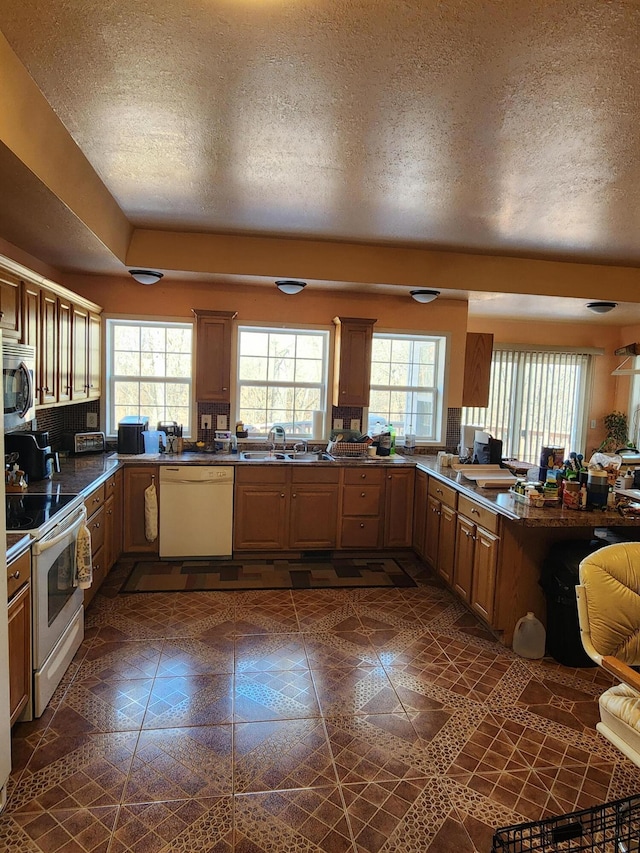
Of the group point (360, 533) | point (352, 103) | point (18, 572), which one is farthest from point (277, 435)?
point (352, 103)

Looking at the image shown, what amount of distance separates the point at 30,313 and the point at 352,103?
2.18m

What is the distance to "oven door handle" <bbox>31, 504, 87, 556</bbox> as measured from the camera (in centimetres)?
230

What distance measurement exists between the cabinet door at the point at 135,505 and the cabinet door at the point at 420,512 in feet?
7.38

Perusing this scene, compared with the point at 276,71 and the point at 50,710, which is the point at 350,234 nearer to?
the point at 276,71

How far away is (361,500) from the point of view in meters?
4.61

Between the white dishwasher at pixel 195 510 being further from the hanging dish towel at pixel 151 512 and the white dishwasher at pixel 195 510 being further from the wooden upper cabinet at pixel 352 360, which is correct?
the wooden upper cabinet at pixel 352 360

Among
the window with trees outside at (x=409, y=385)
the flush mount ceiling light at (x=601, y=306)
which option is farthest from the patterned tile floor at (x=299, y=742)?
the flush mount ceiling light at (x=601, y=306)

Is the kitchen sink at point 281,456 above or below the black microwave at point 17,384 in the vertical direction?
below

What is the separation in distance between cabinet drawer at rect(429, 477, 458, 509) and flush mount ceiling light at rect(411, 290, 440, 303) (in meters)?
1.66

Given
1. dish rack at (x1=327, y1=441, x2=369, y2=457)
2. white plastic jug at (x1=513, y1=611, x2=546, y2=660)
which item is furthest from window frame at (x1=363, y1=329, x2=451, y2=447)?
white plastic jug at (x1=513, y1=611, x2=546, y2=660)

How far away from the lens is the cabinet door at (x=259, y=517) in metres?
4.43

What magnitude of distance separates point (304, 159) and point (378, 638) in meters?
2.82

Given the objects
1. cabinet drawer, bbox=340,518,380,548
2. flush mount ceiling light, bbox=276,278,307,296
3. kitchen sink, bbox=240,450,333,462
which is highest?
flush mount ceiling light, bbox=276,278,307,296

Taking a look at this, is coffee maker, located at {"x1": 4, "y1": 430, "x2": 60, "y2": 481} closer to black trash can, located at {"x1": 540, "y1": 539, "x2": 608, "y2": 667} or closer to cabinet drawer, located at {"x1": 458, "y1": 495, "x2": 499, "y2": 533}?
cabinet drawer, located at {"x1": 458, "y1": 495, "x2": 499, "y2": 533}
